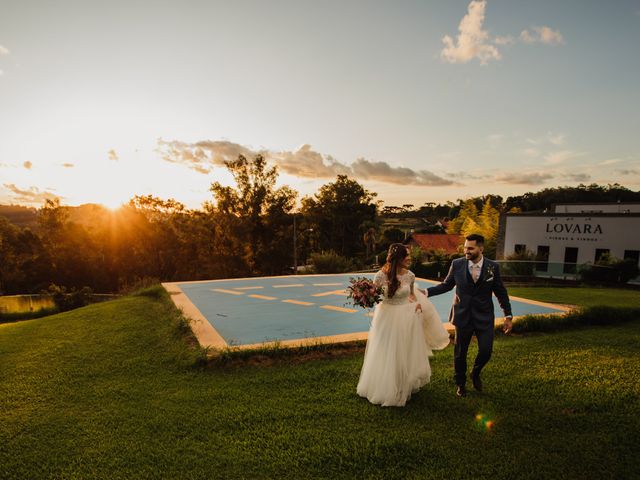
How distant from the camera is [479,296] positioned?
14.5ft

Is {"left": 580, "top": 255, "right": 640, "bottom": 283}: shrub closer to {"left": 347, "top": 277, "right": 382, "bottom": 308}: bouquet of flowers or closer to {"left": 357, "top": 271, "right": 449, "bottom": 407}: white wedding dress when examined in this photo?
{"left": 357, "top": 271, "right": 449, "bottom": 407}: white wedding dress

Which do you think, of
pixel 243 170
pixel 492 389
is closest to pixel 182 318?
pixel 492 389

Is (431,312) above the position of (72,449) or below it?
above

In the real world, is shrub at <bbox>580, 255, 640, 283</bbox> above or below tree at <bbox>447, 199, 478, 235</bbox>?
below

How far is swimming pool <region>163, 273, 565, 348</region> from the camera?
7410 millimetres

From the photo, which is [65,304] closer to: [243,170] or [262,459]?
[243,170]

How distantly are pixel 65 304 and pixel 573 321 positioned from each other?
25844mm

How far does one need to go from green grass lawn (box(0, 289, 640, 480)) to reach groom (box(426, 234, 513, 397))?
52 centimetres

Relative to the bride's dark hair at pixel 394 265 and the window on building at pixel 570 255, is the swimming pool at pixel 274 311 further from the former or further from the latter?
the window on building at pixel 570 255

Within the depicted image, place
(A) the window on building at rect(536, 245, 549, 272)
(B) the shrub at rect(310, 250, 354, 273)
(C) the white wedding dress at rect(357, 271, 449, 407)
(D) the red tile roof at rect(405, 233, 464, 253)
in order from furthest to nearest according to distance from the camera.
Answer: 1. (D) the red tile roof at rect(405, 233, 464, 253)
2. (B) the shrub at rect(310, 250, 354, 273)
3. (A) the window on building at rect(536, 245, 549, 272)
4. (C) the white wedding dress at rect(357, 271, 449, 407)

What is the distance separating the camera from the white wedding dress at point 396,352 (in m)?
4.25

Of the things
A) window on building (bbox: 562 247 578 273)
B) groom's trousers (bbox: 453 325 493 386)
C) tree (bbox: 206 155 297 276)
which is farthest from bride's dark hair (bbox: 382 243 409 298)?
tree (bbox: 206 155 297 276)

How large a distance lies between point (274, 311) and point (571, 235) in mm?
23856

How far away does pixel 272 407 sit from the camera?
4.29 metres
